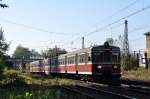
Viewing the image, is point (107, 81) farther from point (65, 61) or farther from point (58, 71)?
point (58, 71)

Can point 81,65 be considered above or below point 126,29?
below

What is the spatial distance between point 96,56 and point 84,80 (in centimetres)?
392

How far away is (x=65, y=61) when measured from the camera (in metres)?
38.2

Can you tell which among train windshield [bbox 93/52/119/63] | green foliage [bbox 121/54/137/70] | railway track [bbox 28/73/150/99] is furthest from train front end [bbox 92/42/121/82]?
green foliage [bbox 121/54/137/70]

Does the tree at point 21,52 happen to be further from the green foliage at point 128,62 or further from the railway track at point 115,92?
the railway track at point 115,92

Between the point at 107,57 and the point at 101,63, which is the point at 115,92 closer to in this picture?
the point at 101,63

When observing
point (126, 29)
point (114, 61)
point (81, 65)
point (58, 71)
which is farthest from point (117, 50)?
point (126, 29)

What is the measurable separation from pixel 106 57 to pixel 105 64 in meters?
0.59

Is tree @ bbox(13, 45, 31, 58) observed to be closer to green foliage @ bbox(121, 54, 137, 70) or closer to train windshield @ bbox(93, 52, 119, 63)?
green foliage @ bbox(121, 54, 137, 70)

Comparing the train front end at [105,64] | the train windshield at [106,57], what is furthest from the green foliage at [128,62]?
the train front end at [105,64]

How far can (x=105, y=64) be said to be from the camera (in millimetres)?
28375

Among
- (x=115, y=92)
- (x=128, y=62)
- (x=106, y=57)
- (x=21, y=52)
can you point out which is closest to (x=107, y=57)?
(x=106, y=57)

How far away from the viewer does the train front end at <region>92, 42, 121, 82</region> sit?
2823cm

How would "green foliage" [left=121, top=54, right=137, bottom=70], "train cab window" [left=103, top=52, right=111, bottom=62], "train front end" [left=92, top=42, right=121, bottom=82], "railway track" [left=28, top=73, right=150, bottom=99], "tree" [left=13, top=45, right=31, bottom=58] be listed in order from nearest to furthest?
"railway track" [left=28, top=73, right=150, bottom=99] < "train front end" [left=92, top=42, right=121, bottom=82] < "train cab window" [left=103, top=52, right=111, bottom=62] < "green foliage" [left=121, top=54, right=137, bottom=70] < "tree" [left=13, top=45, right=31, bottom=58]
